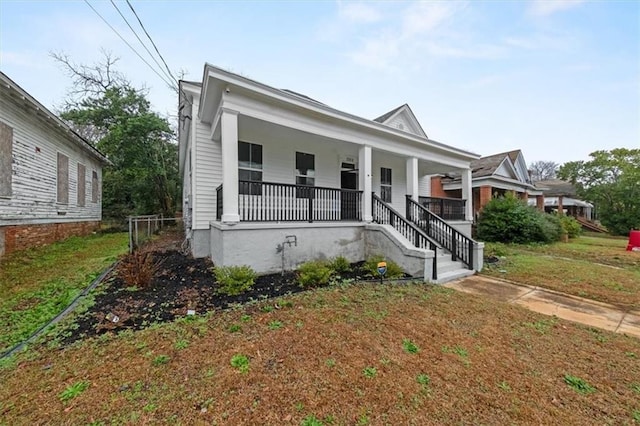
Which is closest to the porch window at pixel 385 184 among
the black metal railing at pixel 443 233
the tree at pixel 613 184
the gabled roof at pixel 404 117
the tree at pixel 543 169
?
the gabled roof at pixel 404 117

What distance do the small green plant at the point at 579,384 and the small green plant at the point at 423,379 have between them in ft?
4.39

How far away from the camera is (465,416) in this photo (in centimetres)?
212

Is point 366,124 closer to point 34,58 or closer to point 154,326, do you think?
point 154,326

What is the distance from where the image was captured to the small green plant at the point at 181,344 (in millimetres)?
3057

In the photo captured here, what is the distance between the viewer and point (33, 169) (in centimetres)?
869

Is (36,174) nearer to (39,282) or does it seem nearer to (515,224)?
(39,282)

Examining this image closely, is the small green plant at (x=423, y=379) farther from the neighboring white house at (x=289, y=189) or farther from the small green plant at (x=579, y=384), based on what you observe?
the neighboring white house at (x=289, y=189)

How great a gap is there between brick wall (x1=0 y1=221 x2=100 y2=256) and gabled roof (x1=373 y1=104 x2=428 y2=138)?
12789 mm

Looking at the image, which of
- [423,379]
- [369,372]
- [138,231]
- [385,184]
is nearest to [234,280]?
[369,372]

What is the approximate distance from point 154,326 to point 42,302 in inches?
109

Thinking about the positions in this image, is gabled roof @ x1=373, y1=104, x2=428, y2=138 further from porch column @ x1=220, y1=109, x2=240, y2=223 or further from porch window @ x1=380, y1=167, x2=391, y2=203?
porch column @ x1=220, y1=109, x2=240, y2=223

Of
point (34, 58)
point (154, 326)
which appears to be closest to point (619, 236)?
point (154, 326)

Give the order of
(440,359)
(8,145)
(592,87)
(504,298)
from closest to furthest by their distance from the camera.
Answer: (440,359) → (504,298) → (8,145) → (592,87)

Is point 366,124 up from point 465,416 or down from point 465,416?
up
